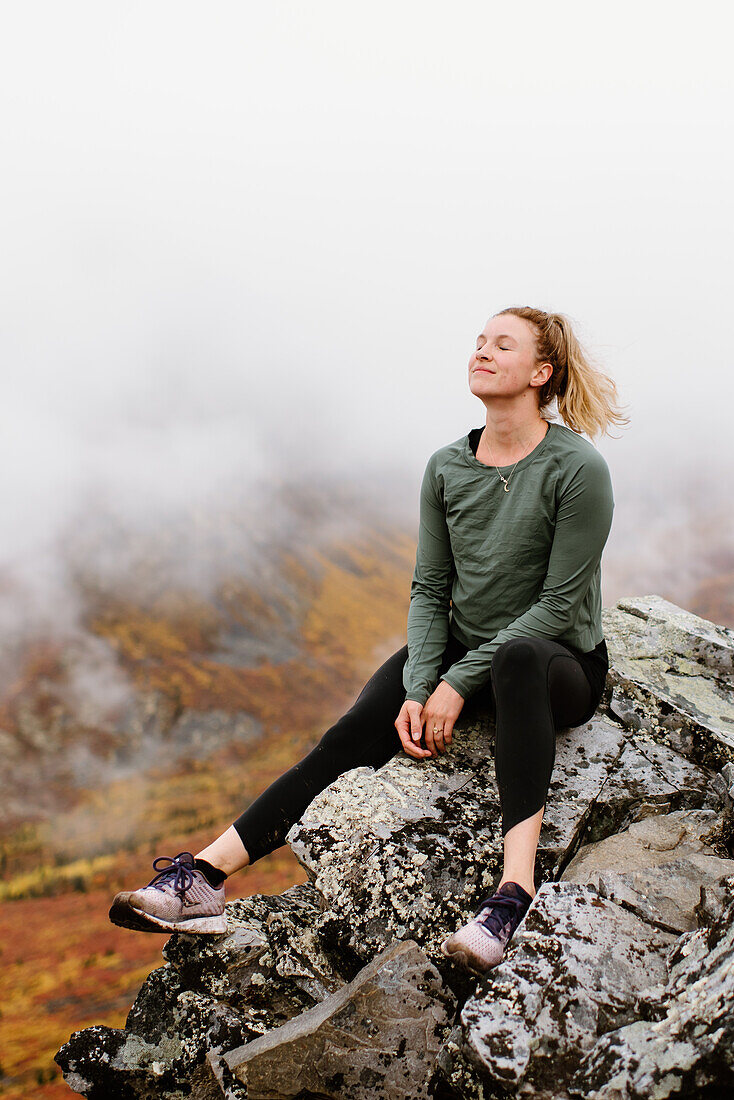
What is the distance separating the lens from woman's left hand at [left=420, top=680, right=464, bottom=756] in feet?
8.54

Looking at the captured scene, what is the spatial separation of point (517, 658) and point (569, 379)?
45.2 inches

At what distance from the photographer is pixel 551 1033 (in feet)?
5.63

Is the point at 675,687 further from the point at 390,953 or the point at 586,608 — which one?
the point at 390,953

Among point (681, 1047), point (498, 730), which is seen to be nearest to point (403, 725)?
point (498, 730)

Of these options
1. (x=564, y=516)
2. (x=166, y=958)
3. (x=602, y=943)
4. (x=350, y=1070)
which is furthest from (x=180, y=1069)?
(x=564, y=516)

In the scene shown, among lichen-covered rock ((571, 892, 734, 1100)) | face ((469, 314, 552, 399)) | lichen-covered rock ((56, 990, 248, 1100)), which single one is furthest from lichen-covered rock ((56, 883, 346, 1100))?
face ((469, 314, 552, 399))

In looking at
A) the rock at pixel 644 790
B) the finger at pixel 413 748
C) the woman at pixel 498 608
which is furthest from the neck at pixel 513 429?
the rock at pixel 644 790

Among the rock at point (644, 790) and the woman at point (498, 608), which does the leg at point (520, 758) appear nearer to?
the woman at point (498, 608)

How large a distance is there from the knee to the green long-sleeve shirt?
184 mm

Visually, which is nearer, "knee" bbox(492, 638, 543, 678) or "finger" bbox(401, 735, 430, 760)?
"knee" bbox(492, 638, 543, 678)

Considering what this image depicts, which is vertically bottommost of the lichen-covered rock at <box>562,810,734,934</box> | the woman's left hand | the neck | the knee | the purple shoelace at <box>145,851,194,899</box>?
the purple shoelace at <box>145,851,194,899</box>

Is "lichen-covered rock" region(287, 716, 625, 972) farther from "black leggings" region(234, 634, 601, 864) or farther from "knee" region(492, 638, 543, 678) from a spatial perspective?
"knee" region(492, 638, 543, 678)

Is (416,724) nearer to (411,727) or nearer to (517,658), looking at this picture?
(411,727)

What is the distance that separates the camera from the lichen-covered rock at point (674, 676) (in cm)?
302
